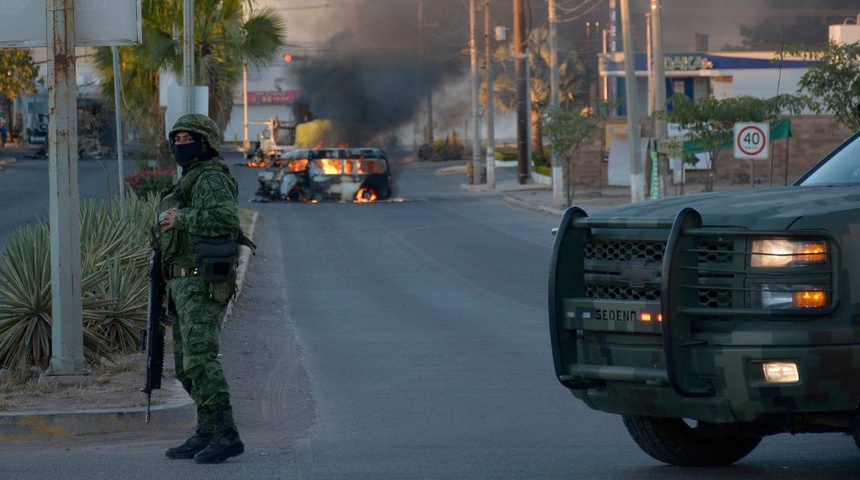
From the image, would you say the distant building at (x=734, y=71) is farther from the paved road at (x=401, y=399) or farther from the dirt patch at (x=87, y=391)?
the dirt patch at (x=87, y=391)

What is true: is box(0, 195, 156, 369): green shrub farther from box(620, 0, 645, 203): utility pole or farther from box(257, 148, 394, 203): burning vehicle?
box(257, 148, 394, 203): burning vehicle

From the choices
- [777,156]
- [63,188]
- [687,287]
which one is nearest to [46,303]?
[63,188]

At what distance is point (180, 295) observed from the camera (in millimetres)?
6504

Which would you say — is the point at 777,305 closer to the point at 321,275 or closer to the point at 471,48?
the point at 321,275

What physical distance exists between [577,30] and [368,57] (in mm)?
46568

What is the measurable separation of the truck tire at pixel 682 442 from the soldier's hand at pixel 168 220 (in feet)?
8.14

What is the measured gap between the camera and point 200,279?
6.50 meters

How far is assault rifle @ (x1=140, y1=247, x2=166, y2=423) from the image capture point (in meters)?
6.82

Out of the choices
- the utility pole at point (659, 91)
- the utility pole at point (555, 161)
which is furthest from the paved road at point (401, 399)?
the utility pole at point (555, 161)

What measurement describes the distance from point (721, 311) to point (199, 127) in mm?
2943

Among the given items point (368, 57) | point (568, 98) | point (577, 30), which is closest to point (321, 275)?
point (368, 57)

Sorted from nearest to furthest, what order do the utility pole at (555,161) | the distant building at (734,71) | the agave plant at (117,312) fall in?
1. the agave plant at (117,312)
2. the utility pole at (555,161)
3. the distant building at (734,71)

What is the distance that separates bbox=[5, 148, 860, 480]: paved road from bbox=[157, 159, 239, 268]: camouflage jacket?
1150mm

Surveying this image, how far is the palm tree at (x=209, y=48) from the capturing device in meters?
27.4
